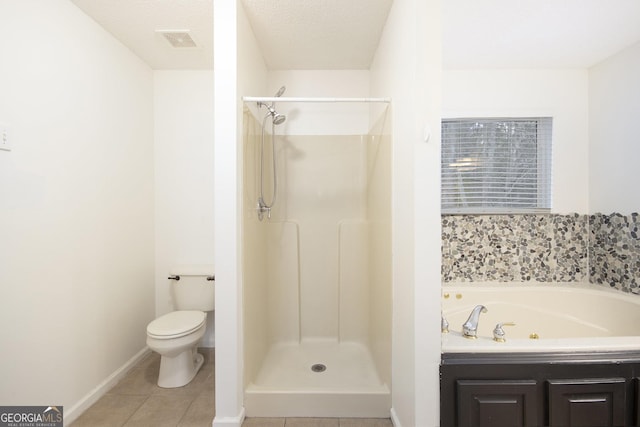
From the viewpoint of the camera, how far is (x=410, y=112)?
1275 millimetres

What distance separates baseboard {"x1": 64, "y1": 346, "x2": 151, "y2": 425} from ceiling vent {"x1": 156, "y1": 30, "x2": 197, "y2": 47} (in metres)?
2.42

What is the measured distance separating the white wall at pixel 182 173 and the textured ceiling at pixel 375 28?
0.84ft

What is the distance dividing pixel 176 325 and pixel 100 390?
0.61 meters

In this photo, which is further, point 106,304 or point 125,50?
point 125,50

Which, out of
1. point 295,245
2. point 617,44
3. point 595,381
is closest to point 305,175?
point 295,245

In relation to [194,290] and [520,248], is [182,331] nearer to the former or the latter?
[194,290]

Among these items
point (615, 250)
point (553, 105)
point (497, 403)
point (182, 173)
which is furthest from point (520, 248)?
point (182, 173)

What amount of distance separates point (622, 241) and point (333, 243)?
2.07 m

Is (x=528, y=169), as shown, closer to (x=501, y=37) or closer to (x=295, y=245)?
(x=501, y=37)

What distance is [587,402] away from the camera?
1.14 meters

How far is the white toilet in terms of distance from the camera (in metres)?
1.79

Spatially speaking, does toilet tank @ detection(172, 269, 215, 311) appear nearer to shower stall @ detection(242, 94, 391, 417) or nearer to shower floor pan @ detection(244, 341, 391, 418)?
shower stall @ detection(242, 94, 391, 417)

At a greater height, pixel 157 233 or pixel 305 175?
pixel 305 175

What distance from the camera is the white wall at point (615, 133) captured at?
Answer: 5.97ft
